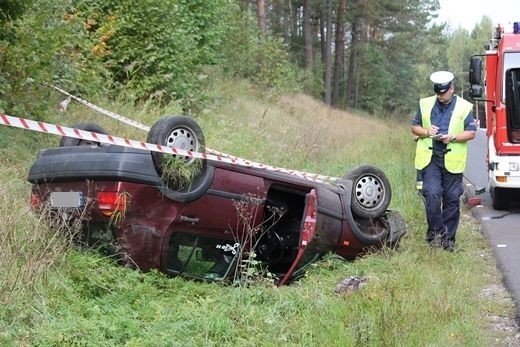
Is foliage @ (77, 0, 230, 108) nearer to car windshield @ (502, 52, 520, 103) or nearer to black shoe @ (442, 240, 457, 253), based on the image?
car windshield @ (502, 52, 520, 103)

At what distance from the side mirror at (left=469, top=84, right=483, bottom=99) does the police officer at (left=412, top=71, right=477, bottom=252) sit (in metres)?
3.02

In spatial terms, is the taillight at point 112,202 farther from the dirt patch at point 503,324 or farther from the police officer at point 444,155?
the police officer at point 444,155

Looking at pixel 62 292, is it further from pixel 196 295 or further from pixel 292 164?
pixel 292 164

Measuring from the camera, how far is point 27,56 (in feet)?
25.7

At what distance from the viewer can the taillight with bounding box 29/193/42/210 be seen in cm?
564

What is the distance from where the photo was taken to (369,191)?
7043 mm

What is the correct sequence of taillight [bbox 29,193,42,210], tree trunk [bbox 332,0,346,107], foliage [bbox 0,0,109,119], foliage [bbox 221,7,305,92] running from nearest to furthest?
1. taillight [bbox 29,193,42,210]
2. foliage [bbox 0,0,109,119]
3. foliage [bbox 221,7,305,92]
4. tree trunk [bbox 332,0,346,107]

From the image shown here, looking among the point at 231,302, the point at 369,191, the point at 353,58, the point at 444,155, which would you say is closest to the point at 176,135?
the point at 231,302

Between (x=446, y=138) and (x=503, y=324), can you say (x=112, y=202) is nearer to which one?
(x=503, y=324)

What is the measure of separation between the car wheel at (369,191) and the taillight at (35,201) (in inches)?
110

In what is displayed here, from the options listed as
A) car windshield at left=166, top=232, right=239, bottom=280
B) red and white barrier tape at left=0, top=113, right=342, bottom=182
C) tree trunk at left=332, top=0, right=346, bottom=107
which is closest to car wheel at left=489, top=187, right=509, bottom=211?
red and white barrier tape at left=0, top=113, right=342, bottom=182

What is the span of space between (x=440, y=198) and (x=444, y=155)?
0.42 metres

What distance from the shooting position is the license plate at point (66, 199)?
540 centimetres

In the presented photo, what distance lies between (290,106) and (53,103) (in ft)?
55.4
